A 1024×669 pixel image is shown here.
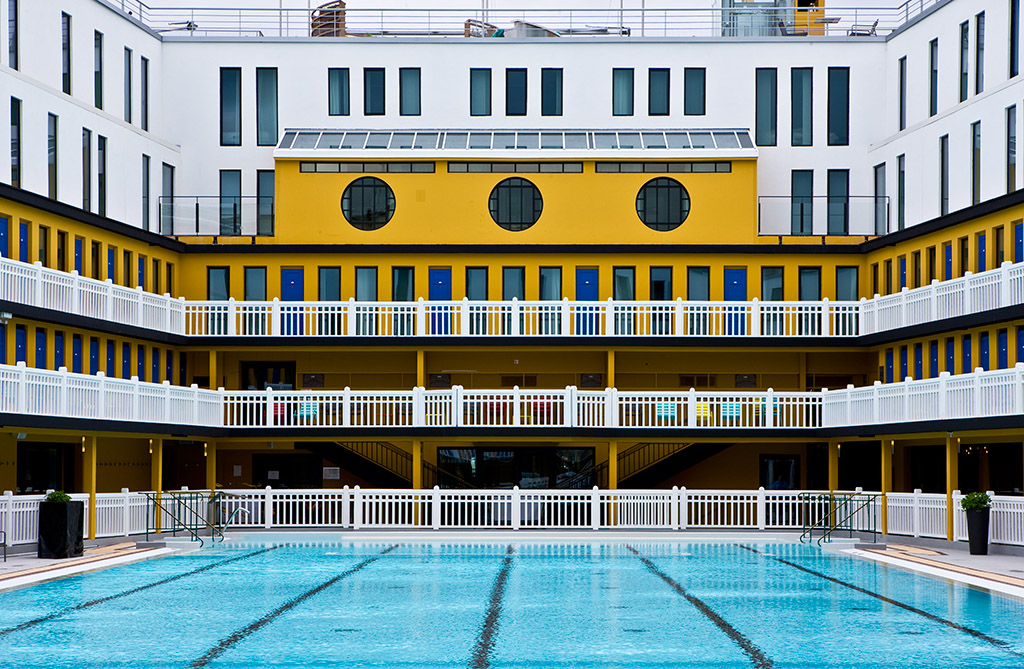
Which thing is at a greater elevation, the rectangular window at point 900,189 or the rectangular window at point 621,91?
the rectangular window at point 621,91

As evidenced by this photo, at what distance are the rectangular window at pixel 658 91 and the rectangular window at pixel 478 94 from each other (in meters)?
5.25

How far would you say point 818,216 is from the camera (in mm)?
42375

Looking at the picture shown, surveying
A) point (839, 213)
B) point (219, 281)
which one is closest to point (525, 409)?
point (219, 281)

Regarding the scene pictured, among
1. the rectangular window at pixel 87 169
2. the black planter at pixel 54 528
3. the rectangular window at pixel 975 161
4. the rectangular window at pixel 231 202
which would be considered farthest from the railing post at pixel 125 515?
the rectangular window at pixel 975 161

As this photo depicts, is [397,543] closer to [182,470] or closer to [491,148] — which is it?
[182,470]

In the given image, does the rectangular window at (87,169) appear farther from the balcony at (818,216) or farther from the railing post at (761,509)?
the balcony at (818,216)

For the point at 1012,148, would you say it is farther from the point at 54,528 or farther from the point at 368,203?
the point at 54,528

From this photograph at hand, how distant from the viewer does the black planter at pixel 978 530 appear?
28.0 metres

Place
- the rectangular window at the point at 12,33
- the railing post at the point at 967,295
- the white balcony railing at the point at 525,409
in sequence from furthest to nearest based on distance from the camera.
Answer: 1. the white balcony railing at the point at 525,409
2. the railing post at the point at 967,295
3. the rectangular window at the point at 12,33

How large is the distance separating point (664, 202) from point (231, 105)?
559 inches

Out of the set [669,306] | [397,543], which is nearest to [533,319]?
[669,306]

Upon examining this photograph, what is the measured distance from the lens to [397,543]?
106ft

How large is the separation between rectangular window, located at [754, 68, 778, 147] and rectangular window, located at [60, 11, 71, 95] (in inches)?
824

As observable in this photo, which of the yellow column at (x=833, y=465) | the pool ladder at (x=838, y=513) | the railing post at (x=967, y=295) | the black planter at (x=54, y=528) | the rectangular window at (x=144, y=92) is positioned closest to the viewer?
the black planter at (x=54, y=528)
